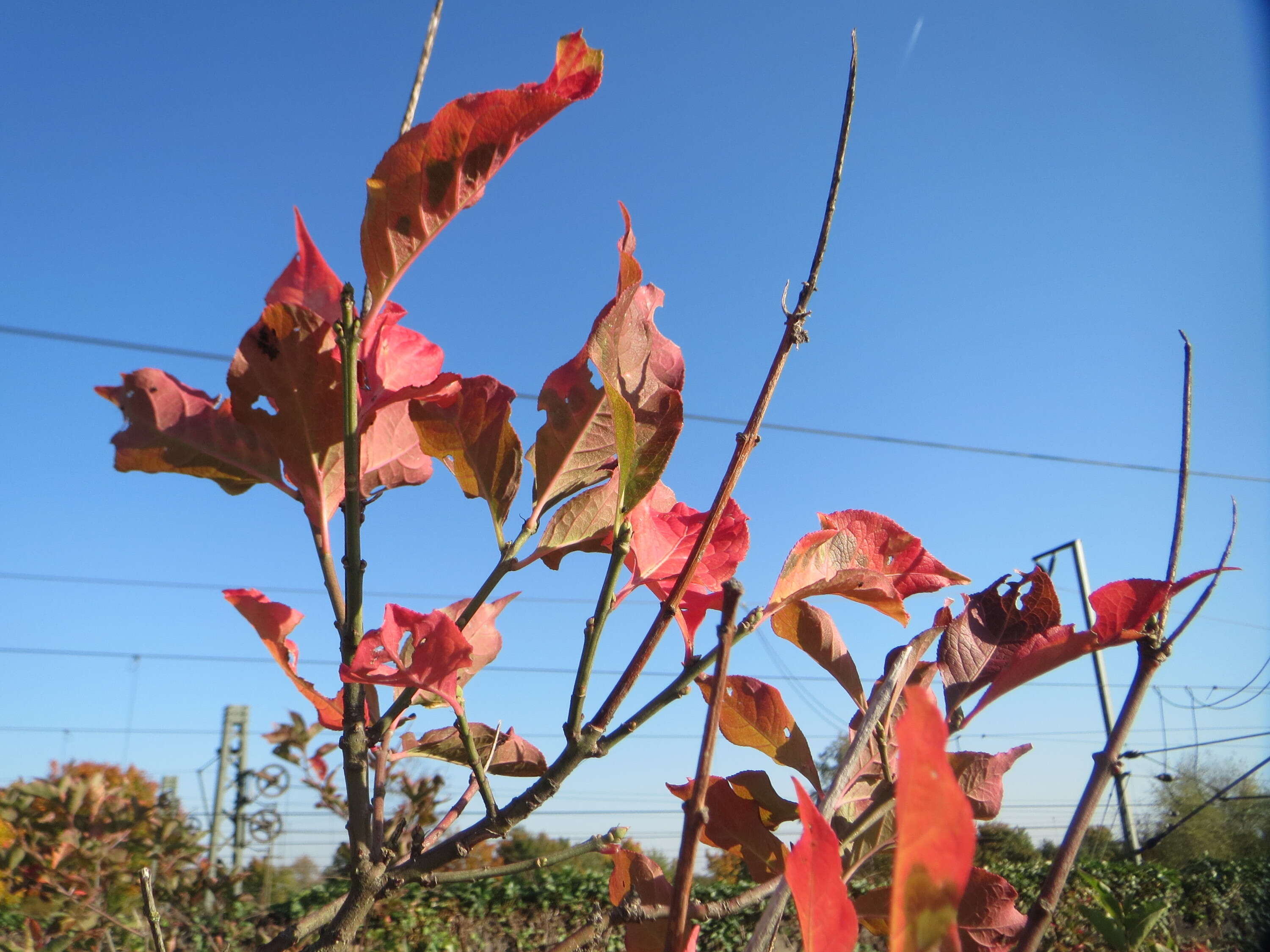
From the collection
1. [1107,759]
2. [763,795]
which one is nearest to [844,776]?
[1107,759]

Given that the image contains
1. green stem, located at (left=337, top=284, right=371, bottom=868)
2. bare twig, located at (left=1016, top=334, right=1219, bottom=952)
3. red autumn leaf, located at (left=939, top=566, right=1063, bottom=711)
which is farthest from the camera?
red autumn leaf, located at (left=939, top=566, right=1063, bottom=711)

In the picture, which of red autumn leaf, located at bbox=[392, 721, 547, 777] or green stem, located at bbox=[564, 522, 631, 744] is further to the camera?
red autumn leaf, located at bbox=[392, 721, 547, 777]

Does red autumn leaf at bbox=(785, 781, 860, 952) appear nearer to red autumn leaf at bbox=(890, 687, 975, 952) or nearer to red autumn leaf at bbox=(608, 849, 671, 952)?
red autumn leaf at bbox=(890, 687, 975, 952)

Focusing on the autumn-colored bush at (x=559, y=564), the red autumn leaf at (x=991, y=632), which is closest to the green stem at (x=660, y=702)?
the autumn-colored bush at (x=559, y=564)

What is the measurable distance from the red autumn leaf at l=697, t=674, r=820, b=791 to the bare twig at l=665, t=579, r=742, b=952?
336 mm

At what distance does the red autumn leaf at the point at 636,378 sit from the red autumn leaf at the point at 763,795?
0.84 feet

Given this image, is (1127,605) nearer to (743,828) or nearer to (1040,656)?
(1040,656)

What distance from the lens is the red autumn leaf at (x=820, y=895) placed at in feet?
0.91

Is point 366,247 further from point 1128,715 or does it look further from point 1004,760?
point 1004,760

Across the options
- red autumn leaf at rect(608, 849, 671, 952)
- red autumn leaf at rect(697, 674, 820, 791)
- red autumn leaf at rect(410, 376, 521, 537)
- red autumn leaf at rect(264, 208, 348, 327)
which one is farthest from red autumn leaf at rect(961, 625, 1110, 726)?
red autumn leaf at rect(264, 208, 348, 327)

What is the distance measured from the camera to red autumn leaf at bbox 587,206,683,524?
46 cm

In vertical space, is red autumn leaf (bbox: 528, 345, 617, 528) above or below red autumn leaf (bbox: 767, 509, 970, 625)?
above

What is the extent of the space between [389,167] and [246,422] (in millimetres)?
180

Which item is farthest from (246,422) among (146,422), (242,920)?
(242,920)
